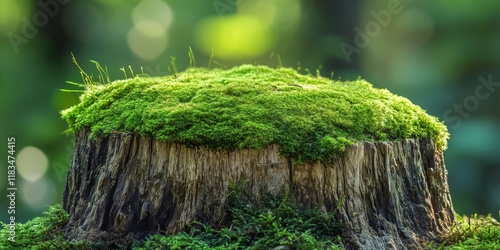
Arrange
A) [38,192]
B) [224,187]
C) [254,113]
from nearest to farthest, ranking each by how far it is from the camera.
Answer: [224,187], [254,113], [38,192]

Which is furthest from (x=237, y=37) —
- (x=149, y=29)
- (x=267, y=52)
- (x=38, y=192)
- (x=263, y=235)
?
(x=263, y=235)

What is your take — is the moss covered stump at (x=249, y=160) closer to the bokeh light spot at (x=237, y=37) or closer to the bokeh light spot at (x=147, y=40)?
the bokeh light spot at (x=237, y=37)

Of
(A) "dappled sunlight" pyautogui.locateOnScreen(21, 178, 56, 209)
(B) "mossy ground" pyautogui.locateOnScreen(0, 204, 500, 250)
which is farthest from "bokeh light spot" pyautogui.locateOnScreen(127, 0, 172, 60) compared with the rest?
(B) "mossy ground" pyautogui.locateOnScreen(0, 204, 500, 250)

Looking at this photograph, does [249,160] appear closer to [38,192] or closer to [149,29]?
[38,192]

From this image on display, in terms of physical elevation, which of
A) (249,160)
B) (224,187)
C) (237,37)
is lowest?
(224,187)

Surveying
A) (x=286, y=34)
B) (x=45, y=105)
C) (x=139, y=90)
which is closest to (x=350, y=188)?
(x=139, y=90)
